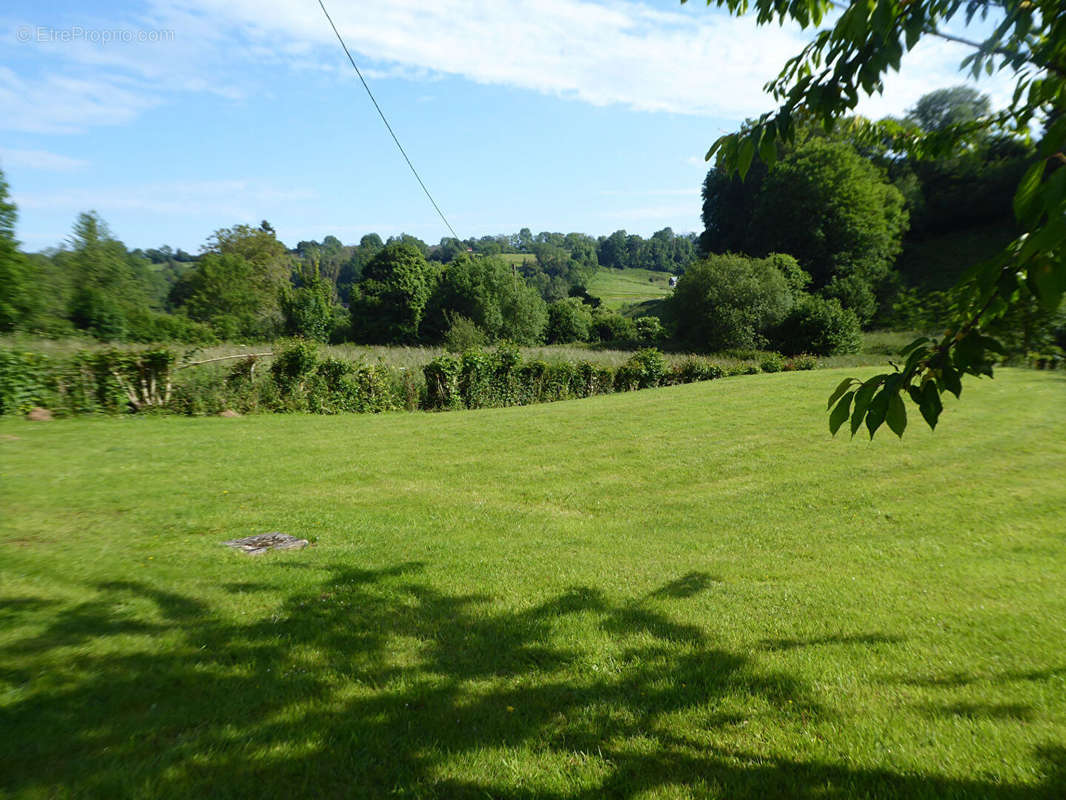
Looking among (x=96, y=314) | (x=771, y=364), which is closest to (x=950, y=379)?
(x=771, y=364)

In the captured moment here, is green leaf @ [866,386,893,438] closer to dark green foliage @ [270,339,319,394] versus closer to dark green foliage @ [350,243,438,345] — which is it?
dark green foliage @ [270,339,319,394]

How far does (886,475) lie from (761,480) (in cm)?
182

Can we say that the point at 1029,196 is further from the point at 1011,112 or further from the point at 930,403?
the point at 1011,112

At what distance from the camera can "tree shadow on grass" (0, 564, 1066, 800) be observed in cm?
263

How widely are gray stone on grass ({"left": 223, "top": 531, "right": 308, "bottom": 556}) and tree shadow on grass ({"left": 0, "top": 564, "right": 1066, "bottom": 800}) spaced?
4.28ft

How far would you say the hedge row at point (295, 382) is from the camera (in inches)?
523

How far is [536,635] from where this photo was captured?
13.4ft

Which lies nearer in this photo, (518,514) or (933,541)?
(933,541)

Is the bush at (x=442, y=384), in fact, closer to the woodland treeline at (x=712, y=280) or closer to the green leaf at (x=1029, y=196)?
the woodland treeline at (x=712, y=280)

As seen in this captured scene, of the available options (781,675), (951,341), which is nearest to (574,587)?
(781,675)

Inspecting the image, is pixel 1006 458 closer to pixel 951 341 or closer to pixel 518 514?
pixel 518 514

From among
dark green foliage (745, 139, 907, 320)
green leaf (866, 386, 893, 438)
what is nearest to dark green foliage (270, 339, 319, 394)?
green leaf (866, 386, 893, 438)

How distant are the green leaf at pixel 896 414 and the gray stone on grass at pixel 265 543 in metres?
5.74

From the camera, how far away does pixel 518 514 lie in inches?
303
